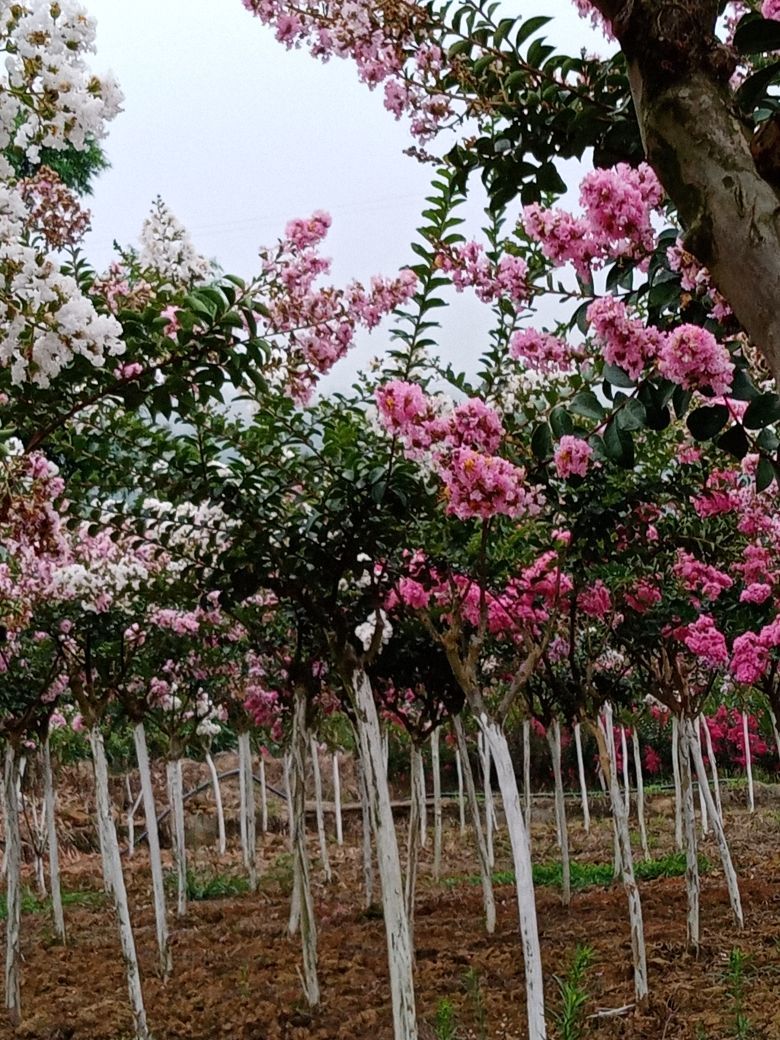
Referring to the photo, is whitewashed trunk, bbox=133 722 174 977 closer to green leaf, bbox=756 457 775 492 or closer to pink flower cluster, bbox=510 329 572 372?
pink flower cluster, bbox=510 329 572 372

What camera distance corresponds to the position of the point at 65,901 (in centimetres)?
1173

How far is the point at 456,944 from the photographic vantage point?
6688mm

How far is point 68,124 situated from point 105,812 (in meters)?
4.23

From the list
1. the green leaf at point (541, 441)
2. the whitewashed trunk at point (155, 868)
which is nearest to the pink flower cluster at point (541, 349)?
the green leaf at point (541, 441)

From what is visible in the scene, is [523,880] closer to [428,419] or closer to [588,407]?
[428,419]

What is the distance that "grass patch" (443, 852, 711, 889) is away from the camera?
385 inches

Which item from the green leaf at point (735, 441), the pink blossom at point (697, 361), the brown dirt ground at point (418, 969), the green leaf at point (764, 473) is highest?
the pink blossom at point (697, 361)

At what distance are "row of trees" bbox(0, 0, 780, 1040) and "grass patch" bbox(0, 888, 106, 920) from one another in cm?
510

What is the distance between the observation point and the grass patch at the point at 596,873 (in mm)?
9789

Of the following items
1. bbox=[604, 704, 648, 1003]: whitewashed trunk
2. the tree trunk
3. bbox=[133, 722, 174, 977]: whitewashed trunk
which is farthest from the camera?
bbox=[133, 722, 174, 977]: whitewashed trunk

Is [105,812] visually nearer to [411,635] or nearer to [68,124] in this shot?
[411,635]

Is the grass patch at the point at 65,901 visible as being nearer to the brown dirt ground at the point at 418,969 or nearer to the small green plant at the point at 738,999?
the brown dirt ground at the point at 418,969

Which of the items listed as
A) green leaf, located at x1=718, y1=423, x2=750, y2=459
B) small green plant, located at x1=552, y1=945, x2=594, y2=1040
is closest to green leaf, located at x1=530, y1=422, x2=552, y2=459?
green leaf, located at x1=718, y1=423, x2=750, y2=459

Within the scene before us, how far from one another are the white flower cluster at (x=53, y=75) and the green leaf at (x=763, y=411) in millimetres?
1097
